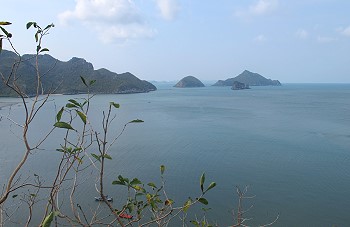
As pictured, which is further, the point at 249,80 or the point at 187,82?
the point at 249,80

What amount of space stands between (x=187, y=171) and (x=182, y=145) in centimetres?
439

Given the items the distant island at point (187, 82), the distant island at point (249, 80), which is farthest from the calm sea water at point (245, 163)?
the distant island at point (249, 80)

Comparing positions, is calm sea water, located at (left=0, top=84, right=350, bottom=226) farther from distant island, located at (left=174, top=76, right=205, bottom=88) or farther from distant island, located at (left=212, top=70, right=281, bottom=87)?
distant island, located at (left=212, top=70, right=281, bottom=87)

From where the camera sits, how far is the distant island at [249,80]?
133 meters

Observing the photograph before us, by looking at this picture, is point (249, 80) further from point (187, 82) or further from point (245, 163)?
point (245, 163)

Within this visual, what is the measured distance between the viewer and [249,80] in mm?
136500

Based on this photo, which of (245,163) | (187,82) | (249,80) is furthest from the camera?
(249,80)

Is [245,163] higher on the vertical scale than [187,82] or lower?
lower

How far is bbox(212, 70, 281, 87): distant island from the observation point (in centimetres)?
13261

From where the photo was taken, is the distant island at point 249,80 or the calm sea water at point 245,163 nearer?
the calm sea water at point 245,163

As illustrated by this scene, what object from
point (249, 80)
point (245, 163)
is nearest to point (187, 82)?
point (249, 80)

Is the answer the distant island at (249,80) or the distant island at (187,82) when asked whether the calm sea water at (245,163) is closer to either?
the distant island at (187,82)

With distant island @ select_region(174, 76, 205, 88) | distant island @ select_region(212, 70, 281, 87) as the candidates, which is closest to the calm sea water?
distant island @ select_region(174, 76, 205, 88)

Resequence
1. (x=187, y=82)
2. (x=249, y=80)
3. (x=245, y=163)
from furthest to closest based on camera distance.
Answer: (x=249, y=80) < (x=187, y=82) < (x=245, y=163)
